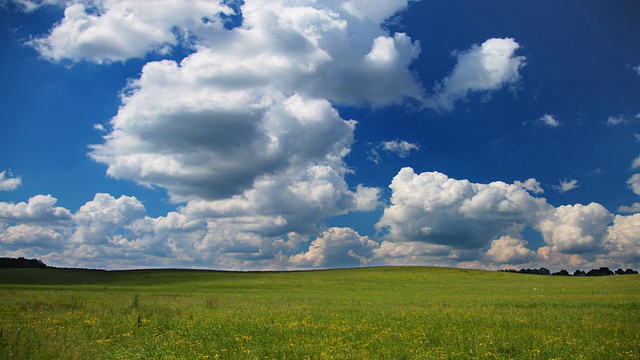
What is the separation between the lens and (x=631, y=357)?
1148 centimetres

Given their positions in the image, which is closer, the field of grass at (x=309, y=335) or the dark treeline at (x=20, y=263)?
the field of grass at (x=309, y=335)

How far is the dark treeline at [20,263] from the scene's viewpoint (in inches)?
5006

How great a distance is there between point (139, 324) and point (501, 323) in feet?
50.3

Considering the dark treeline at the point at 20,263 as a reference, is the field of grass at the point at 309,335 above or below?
above

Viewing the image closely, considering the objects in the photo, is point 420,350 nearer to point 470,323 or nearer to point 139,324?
point 470,323

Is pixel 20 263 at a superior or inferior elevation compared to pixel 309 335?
inferior

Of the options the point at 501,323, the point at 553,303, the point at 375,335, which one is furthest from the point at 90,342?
the point at 553,303

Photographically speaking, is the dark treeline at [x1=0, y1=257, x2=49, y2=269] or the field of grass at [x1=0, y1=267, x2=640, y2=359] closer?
the field of grass at [x1=0, y1=267, x2=640, y2=359]

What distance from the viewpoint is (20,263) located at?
432 feet

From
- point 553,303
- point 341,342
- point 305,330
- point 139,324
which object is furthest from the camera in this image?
point 553,303

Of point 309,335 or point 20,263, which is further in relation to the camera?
point 20,263

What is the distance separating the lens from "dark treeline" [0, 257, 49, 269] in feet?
417

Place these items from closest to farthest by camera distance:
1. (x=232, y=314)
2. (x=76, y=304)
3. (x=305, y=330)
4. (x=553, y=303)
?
(x=305, y=330)
(x=232, y=314)
(x=76, y=304)
(x=553, y=303)

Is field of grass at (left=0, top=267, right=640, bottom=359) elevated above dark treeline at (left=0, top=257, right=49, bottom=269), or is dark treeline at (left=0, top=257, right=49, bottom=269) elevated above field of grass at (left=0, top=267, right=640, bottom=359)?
field of grass at (left=0, top=267, right=640, bottom=359)
